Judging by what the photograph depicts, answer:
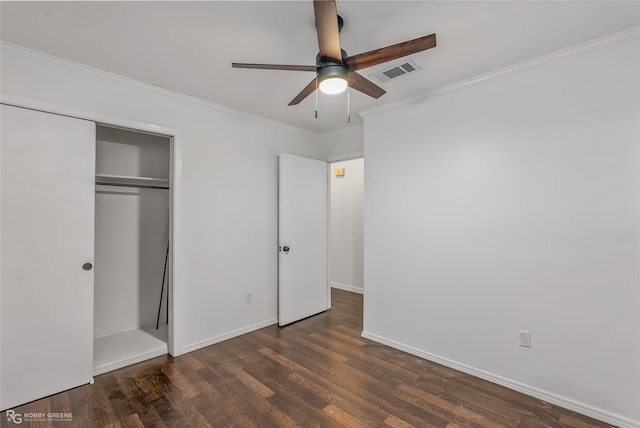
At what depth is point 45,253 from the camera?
221 centimetres

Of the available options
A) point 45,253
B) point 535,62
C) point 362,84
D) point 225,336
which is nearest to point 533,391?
point 535,62

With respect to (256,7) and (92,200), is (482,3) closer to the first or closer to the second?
(256,7)

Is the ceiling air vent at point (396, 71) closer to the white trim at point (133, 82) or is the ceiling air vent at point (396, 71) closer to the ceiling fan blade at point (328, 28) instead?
the ceiling fan blade at point (328, 28)

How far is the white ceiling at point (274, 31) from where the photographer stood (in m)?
1.69

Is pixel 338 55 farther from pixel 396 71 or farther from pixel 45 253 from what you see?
pixel 45 253

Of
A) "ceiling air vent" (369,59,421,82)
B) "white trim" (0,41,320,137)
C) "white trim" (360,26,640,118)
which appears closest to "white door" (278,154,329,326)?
"white trim" (0,41,320,137)

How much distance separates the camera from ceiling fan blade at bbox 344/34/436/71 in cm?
152

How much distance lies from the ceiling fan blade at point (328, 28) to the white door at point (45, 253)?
209cm

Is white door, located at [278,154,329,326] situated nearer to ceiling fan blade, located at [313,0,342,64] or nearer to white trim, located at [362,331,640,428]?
white trim, located at [362,331,640,428]

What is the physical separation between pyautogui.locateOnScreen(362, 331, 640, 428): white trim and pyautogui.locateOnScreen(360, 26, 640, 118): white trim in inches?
96.0

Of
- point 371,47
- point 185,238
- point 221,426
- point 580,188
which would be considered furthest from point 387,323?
point 371,47

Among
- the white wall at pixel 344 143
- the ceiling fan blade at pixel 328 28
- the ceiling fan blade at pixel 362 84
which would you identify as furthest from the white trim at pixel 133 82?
the ceiling fan blade at pixel 328 28

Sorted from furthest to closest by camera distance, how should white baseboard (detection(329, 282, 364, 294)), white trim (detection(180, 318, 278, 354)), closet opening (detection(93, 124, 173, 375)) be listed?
white baseboard (detection(329, 282, 364, 294))
closet opening (detection(93, 124, 173, 375))
white trim (detection(180, 318, 278, 354))

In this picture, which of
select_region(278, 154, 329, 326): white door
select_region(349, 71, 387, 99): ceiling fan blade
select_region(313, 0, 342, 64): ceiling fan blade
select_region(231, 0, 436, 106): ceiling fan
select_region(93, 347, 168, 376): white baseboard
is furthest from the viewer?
select_region(278, 154, 329, 326): white door
